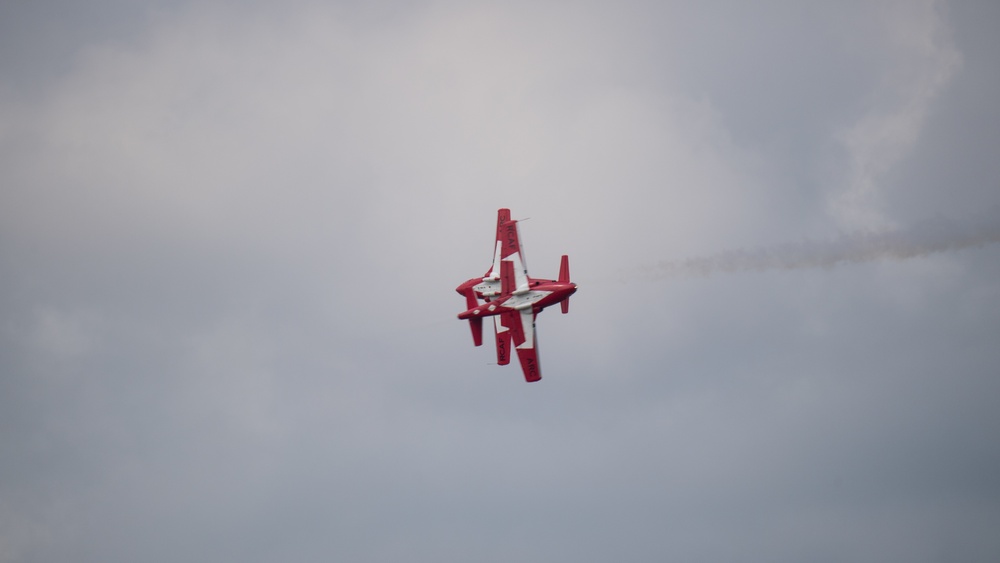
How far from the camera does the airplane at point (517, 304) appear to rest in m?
68.9

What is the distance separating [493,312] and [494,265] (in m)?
5.05

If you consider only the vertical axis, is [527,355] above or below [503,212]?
below

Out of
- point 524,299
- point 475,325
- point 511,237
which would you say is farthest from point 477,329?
point 511,237

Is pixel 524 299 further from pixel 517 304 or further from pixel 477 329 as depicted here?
pixel 477 329

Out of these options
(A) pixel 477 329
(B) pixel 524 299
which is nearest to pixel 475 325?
(A) pixel 477 329

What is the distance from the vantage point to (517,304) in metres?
69.4

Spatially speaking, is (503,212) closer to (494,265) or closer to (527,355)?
(494,265)

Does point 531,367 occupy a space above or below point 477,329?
below

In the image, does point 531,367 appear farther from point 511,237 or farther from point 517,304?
point 511,237

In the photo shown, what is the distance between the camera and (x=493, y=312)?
7012 centimetres

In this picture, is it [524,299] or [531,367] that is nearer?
[524,299]

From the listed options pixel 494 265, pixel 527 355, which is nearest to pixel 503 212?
pixel 494 265

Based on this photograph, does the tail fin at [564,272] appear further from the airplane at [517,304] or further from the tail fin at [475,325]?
the tail fin at [475,325]

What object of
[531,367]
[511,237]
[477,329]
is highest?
[511,237]
